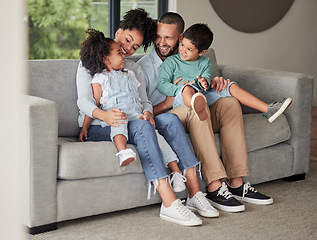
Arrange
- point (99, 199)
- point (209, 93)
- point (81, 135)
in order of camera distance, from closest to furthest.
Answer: point (99, 199) < point (81, 135) < point (209, 93)

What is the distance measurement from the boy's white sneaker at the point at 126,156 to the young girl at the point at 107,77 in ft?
0.87

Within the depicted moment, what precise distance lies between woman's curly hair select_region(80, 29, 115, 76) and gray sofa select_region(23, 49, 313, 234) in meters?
0.19

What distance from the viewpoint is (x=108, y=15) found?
4043 mm

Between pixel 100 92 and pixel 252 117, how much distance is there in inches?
34.7

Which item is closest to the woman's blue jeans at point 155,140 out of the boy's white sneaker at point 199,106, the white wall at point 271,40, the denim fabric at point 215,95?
the boy's white sneaker at point 199,106

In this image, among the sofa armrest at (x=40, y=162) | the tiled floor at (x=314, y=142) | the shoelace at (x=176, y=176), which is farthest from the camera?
the tiled floor at (x=314, y=142)

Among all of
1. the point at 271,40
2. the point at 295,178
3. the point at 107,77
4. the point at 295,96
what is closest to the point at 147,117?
the point at 107,77

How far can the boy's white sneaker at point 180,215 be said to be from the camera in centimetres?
204

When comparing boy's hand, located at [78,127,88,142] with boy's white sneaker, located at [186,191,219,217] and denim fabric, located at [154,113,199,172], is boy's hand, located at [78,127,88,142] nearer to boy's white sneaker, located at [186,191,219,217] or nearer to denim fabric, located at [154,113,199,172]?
denim fabric, located at [154,113,199,172]

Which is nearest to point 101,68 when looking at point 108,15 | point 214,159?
point 214,159

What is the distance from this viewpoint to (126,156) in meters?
1.94

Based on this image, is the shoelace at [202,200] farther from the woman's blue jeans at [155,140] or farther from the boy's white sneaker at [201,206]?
the woman's blue jeans at [155,140]

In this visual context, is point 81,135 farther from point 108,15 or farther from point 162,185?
point 108,15

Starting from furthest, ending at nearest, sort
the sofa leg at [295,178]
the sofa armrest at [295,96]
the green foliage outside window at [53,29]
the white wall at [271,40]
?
the green foliage outside window at [53,29] < the white wall at [271,40] < the sofa leg at [295,178] < the sofa armrest at [295,96]
